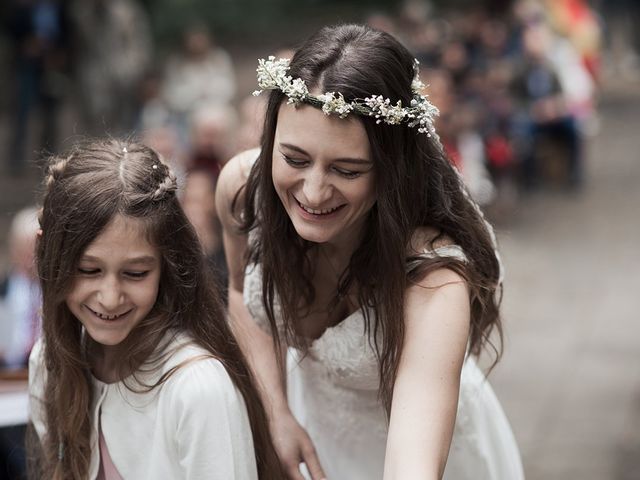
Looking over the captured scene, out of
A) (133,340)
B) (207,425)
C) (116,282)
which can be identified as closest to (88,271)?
(116,282)

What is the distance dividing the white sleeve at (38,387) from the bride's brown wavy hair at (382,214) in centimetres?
54

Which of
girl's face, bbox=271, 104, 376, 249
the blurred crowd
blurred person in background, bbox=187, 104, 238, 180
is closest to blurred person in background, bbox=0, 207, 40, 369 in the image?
blurred person in background, bbox=187, 104, 238, 180

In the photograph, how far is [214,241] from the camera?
236 inches

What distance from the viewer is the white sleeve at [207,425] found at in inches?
98.4

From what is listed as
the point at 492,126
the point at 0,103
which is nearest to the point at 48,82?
the point at 0,103

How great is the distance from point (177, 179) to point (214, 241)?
10.7 ft

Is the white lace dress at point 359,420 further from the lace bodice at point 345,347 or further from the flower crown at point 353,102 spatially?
the flower crown at point 353,102

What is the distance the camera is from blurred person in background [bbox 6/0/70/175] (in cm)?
1098

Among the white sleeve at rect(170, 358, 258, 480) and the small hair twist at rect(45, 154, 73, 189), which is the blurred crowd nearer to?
the small hair twist at rect(45, 154, 73, 189)

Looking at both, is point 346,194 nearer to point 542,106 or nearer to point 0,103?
point 542,106

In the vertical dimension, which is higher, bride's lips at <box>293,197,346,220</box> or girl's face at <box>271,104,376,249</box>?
girl's face at <box>271,104,376,249</box>

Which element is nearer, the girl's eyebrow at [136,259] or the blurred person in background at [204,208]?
the girl's eyebrow at [136,259]

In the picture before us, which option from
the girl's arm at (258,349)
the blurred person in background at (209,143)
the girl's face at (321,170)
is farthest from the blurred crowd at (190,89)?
the girl's face at (321,170)

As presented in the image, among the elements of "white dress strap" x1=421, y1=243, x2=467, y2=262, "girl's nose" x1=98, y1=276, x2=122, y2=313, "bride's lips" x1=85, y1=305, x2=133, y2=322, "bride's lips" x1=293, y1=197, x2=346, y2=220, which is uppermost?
"bride's lips" x1=293, y1=197, x2=346, y2=220
